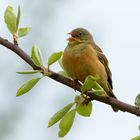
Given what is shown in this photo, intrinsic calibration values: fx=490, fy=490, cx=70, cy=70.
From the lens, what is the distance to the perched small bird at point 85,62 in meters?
3.71

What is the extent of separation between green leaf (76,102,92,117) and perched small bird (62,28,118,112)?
25.3 inches

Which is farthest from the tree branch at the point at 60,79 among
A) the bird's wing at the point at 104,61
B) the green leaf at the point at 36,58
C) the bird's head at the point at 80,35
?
the bird's head at the point at 80,35

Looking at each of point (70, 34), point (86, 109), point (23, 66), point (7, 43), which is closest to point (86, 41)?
point (70, 34)

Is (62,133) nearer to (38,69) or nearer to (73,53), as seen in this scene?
(38,69)

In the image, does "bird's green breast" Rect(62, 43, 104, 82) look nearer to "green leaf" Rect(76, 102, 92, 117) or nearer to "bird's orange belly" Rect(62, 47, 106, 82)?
"bird's orange belly" Rect(62, 47, 106, 82)

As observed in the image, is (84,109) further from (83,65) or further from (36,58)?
(83,65)

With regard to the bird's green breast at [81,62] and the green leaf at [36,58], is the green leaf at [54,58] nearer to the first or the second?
the green leaf at [36,58]

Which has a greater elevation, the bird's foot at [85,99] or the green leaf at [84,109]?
the bird's foot at [85,99]

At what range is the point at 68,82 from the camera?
8.20 ft

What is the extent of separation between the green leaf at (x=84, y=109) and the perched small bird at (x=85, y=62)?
25.3 inches

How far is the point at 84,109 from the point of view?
2.79 m

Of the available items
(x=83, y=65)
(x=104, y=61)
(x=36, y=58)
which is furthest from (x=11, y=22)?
(x=104, y=61)

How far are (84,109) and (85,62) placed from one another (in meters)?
1.23

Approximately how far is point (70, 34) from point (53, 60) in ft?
7.29
